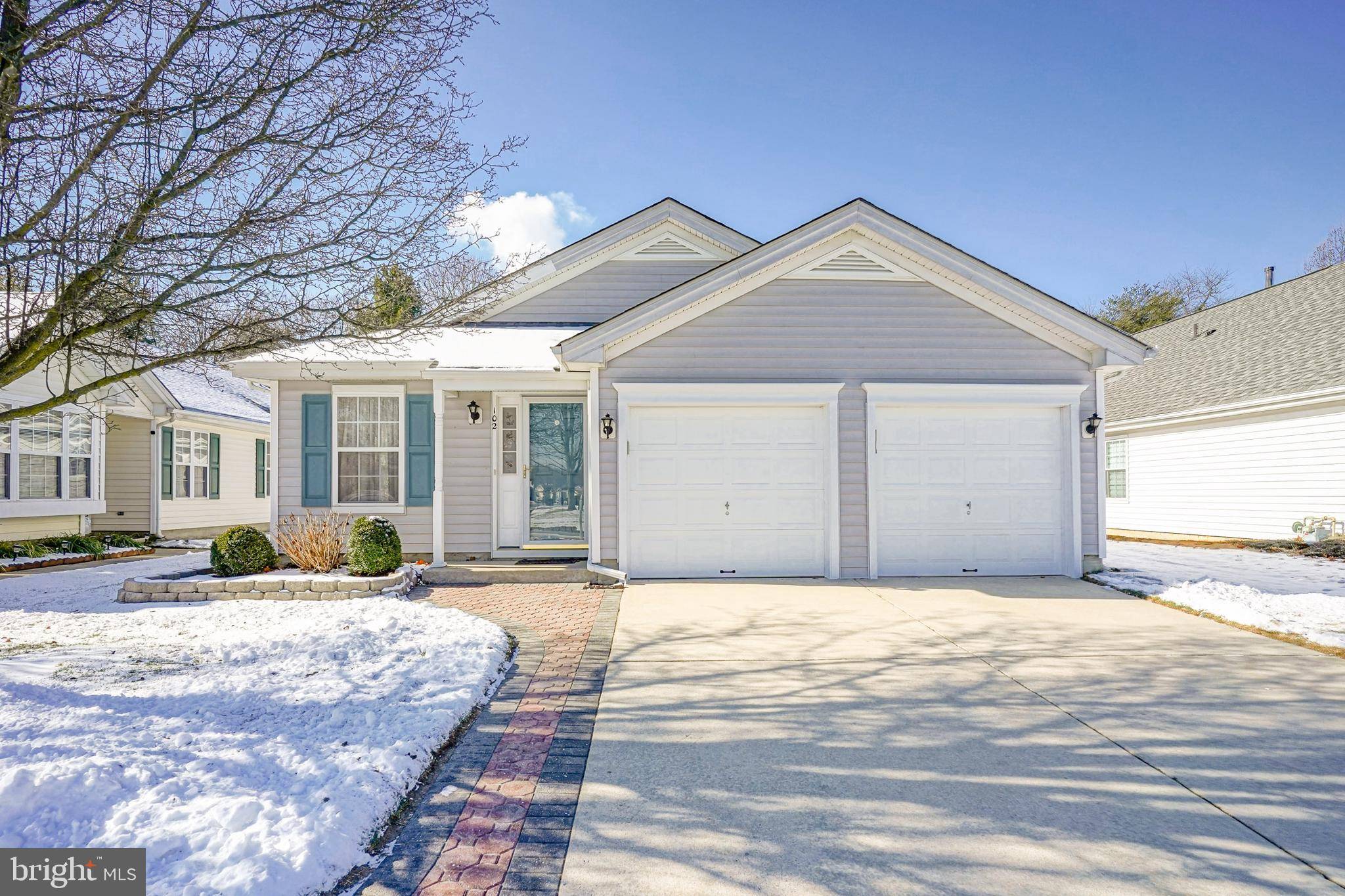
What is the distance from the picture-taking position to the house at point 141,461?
12008mm

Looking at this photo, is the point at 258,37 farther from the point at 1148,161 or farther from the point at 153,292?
the point at 1148,161

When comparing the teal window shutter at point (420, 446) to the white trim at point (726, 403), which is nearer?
the white trim at point (726, 403)

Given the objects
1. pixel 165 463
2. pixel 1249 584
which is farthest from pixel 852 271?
pixel 165 463

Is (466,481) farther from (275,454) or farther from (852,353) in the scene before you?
(852,353)

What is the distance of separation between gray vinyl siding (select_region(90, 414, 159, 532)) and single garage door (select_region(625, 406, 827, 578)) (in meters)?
12.2

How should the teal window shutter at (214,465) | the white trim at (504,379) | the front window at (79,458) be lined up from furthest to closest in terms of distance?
1. the teal window shutter at (214,465)
2. the front window at (79,458)
3. the white trim at (504,379)

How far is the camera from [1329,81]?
666 inches

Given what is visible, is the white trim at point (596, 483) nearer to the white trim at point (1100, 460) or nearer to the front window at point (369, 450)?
the front window at point (369, 450)

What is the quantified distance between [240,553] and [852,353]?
8191 mm

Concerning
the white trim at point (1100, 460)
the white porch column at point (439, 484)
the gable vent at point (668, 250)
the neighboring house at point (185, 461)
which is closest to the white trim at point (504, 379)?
the white porch column at point (439, 484)

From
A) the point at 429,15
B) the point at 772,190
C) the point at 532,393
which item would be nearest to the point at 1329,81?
the point at 772,190

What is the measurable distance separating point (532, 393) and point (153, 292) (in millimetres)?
5485

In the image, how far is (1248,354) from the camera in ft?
48.2

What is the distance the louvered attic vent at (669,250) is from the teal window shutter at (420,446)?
4.62m
